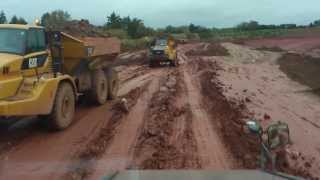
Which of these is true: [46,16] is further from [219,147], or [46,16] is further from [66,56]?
[219,147]

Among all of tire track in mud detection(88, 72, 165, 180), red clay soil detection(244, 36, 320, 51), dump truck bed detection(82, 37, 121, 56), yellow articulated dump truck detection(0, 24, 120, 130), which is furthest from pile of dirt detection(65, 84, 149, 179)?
red clay soil detection(244, 36, 320, 51)

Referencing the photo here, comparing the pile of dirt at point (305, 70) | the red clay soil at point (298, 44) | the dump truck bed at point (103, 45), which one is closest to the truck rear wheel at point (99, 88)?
the dump truck bed at point (103, 45)

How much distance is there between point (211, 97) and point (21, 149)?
7.94m

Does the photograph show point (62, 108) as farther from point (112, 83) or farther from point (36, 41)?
point (112, 83)

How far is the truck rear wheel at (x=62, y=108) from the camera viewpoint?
11.7 m

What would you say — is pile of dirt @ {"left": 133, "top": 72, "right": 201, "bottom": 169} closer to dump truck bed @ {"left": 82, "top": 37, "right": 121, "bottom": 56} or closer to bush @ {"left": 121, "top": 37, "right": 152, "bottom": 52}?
dump truck bed @ {"left": 82, "top": 37, "right": 121, "bottom": 56}

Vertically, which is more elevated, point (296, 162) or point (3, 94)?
point (3, 94)

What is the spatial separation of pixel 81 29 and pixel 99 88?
1598mm

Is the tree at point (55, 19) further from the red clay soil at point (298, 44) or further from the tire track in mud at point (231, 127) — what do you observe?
the red clay soil at point (298, 44)

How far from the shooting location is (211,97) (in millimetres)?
17312

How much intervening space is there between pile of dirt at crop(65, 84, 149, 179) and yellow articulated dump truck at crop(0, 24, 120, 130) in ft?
2.98

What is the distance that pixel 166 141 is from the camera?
10789 millimetres

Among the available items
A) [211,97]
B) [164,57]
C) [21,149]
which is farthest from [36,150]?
[164,57]

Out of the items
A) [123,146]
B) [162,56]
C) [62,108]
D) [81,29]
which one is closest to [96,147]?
[123,146]
